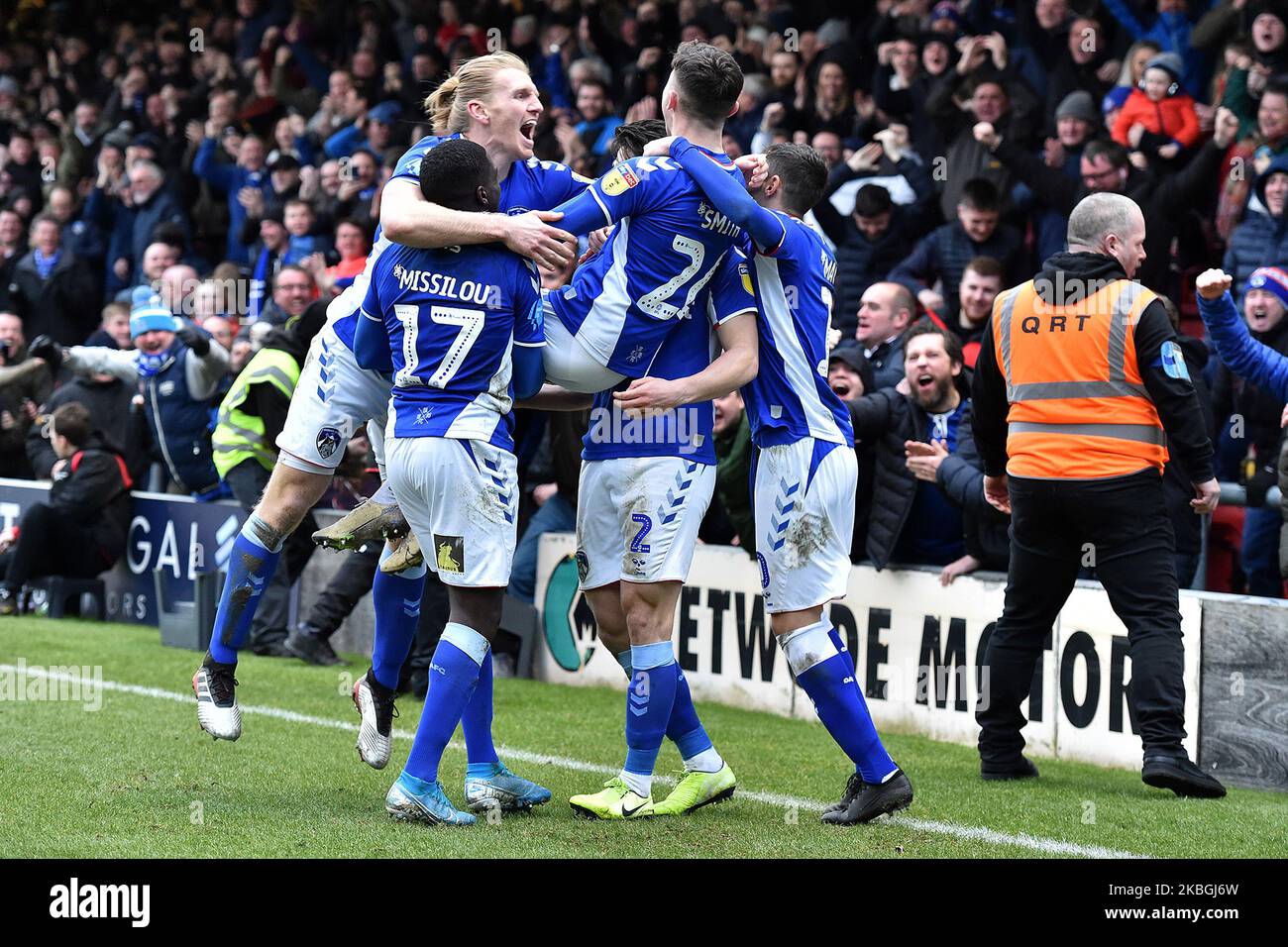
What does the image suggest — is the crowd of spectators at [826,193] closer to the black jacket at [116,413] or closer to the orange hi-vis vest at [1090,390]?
the black jacket at [116,413]

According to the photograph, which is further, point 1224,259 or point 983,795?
point 1224,259

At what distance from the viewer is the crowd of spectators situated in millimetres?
8445

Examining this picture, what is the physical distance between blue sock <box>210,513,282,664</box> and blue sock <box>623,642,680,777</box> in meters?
A: 1.37

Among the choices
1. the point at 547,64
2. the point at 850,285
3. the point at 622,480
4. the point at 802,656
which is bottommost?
the point at 802,656

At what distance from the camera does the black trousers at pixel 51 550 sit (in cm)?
1180

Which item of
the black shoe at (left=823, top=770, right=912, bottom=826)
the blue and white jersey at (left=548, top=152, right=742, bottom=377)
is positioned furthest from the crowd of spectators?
the blue and white jersey at (left=548, top=152, right=742, bottom=377)

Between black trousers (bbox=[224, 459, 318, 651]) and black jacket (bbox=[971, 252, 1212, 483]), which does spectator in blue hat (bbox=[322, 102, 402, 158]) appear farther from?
black jacket (bbox=[971, 252, 1212, 483])

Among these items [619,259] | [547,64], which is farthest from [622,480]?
[547,64]

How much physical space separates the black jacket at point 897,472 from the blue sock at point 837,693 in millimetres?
2375
